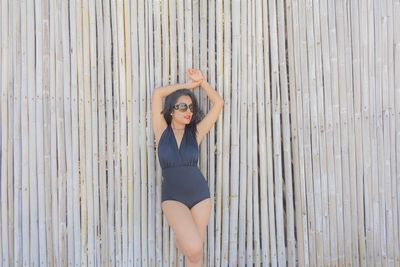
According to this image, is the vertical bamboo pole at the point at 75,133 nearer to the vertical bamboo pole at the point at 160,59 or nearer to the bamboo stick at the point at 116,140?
the bamboo stick at the point at 116,140

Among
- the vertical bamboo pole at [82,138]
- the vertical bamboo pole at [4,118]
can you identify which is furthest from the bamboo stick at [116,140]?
the vertical bamboo pole at [4,118]

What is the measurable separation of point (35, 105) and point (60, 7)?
875 millimetres

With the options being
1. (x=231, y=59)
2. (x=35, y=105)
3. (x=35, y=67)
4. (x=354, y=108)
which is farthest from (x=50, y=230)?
(x=354, y=108)

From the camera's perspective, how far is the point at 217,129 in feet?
16.3

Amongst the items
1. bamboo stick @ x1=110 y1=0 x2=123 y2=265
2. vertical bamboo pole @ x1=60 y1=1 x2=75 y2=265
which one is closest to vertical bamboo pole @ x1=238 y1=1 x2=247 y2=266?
bamboo stick @ x1=110 y1=0 x2=123 y2=265

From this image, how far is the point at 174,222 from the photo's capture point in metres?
4.45

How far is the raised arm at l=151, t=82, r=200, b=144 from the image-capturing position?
15.6ft

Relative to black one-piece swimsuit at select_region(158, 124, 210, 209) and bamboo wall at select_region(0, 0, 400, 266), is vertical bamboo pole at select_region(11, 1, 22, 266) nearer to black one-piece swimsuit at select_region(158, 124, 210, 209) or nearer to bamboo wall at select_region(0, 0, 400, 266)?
bamboo wall at select_region(0, 0, 400, 266)

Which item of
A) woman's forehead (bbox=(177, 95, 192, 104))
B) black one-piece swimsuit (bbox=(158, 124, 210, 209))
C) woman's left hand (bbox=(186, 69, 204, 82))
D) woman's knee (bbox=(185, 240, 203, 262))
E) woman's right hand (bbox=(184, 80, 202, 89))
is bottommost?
woman's knee (bbox=(185, 240, 203, 262))

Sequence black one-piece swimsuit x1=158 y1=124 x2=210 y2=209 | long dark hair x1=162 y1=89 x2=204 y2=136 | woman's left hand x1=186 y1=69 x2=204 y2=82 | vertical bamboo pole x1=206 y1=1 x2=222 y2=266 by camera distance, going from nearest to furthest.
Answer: black one-piece swimsuit x1=158 y1=124 x2=210 y2=209, long dark hair x1=162 y1=89 x2=204 y2=136, woman's left hand x1=186 y1=69 x2=204 y2=82, vertical bamboo pole x1=206 y1=1 x2=222 y2=266

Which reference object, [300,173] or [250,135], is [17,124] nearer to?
[250,135]

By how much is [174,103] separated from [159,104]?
0.16 m

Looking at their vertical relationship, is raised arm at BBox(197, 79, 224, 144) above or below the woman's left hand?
below

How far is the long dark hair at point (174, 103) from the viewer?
4.71 metres
